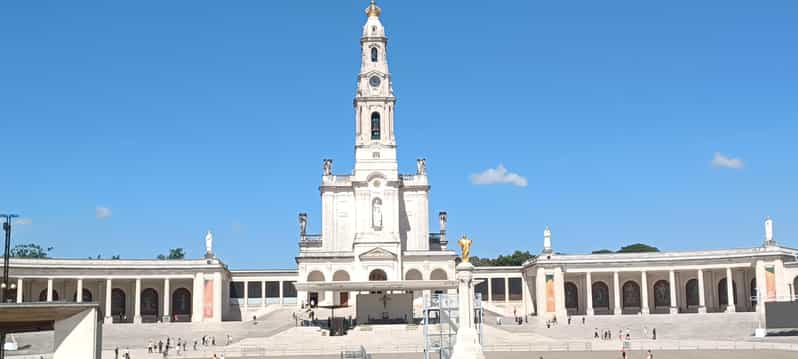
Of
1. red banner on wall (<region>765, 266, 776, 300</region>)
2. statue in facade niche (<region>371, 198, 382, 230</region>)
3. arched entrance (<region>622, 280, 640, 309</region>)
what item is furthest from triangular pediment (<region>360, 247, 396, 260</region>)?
red banner on wall (<region>765, 266, 776, 300</region>)

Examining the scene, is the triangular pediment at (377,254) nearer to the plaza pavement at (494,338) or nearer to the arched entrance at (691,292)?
the plaza pavement at (494,338)

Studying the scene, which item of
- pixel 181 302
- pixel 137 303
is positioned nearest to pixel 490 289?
pixel 181 302

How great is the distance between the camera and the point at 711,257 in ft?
295

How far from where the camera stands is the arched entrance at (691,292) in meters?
95.0

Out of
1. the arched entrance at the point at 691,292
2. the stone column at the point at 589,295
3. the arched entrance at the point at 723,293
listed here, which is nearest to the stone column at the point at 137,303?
the stone column at the point at 589,295

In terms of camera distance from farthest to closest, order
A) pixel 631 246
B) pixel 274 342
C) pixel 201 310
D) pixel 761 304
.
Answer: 1. pixel 631 246
2. pixel 201 310
3. pixel 761 304
4. pixel 274 342

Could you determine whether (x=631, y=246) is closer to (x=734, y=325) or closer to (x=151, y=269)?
(x=734, y=325)

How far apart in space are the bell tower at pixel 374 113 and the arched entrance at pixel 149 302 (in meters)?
23.8

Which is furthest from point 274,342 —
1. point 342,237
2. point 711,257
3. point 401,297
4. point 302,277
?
point 711,257

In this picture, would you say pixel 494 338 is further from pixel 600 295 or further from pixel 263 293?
pixel 263 293

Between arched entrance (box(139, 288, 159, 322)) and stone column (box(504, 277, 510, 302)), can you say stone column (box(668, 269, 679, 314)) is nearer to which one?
stone column (box(504, 277, 510, 302))

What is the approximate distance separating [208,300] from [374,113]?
2499 centimetres

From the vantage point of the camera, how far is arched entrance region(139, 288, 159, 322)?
94.9m

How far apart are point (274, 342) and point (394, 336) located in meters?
8.81
